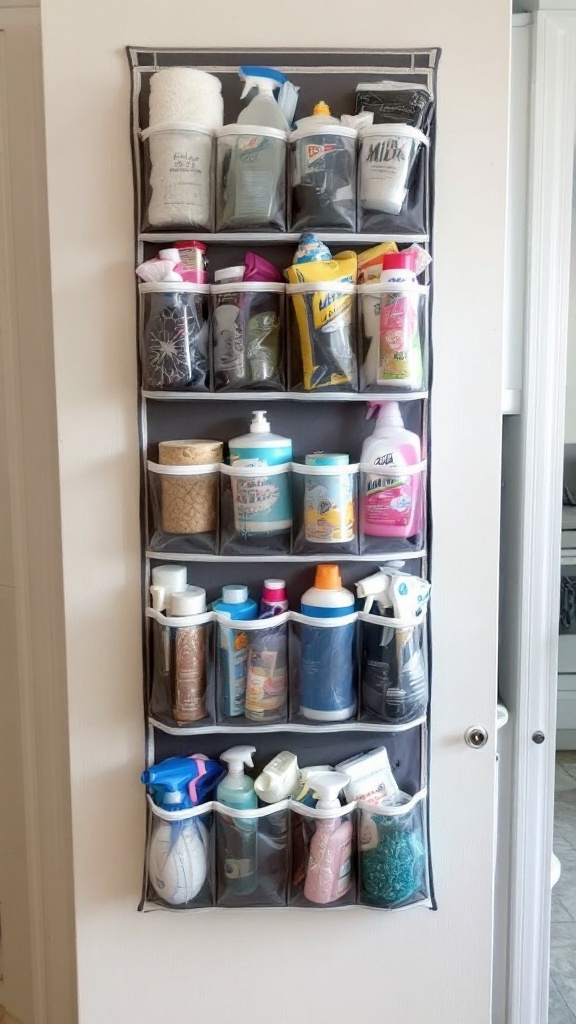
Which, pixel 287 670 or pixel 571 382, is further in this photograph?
pixel 571 382

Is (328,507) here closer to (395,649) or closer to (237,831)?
(395,649)

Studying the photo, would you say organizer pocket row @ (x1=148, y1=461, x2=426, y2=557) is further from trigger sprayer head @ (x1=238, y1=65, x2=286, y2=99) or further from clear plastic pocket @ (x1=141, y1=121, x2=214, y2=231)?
trigger sprayer head @ (x1=238, y1=65, x2=286, y2=99)

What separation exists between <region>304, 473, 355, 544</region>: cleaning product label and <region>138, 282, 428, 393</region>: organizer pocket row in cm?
13

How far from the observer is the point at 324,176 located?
3.59 feet

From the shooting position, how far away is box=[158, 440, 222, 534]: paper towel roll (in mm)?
1132

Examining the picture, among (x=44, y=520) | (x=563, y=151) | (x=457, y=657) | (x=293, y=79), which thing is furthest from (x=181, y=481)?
(x=563, y=151)

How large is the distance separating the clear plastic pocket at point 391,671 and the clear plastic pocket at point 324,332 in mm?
350

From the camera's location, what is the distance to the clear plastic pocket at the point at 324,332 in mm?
1091

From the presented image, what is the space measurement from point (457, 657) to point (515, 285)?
654 mm

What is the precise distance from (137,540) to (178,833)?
0.44m

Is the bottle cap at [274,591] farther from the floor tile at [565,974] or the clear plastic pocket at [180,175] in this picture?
the floor tile at [565,974]

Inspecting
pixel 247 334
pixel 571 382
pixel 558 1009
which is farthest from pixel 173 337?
pixel 558 1009

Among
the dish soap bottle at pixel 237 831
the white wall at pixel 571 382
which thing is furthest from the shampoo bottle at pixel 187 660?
the white wall at pixel 571 382

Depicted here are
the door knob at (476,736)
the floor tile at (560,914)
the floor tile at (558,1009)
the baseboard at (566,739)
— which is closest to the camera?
the door knob at (476,736)
